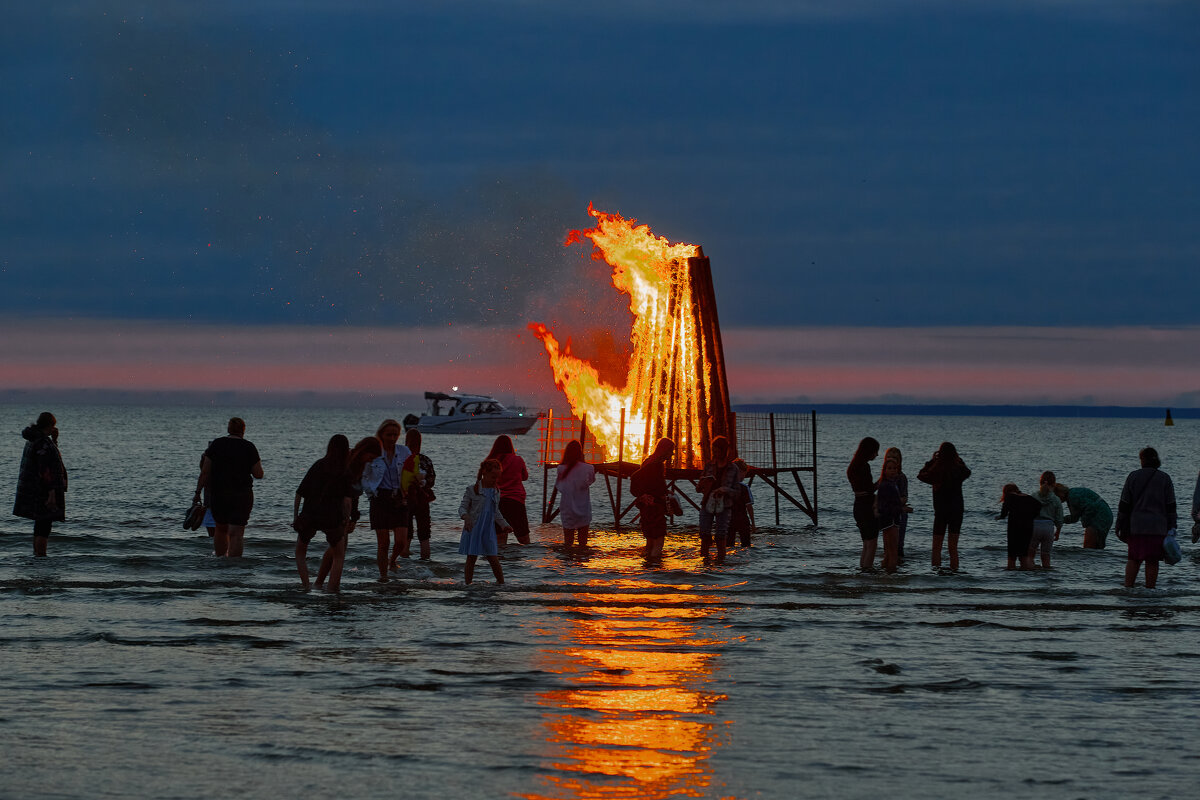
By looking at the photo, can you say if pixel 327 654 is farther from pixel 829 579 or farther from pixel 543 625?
pixel 829 579

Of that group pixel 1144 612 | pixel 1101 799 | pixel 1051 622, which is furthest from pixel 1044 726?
pixel 1144 612

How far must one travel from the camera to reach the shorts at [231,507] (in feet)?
59.1

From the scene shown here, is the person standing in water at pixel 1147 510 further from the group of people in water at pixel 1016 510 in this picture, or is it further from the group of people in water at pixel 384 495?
the group of people in water at pixel 384 495

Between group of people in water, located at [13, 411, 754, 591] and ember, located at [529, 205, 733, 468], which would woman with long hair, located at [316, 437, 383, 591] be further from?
ember, located at [529, 205, 733, 468]

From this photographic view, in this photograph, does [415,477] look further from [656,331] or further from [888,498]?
[656,331]

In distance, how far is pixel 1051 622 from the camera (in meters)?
14.3

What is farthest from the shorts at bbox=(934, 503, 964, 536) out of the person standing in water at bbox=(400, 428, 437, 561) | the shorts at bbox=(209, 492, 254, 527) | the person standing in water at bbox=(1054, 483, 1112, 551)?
the shorts at bbox=(209, 492, 254, 527)

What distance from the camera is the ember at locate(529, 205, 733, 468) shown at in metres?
26.5

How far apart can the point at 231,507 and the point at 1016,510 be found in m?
11.4

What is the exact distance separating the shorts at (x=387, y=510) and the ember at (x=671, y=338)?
402 inches

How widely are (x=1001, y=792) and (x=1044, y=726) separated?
190 centimetres

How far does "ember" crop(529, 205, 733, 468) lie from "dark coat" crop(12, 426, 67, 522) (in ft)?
38.6

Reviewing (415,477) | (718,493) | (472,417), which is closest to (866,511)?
(718,493)

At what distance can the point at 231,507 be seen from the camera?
1811 centimetres
